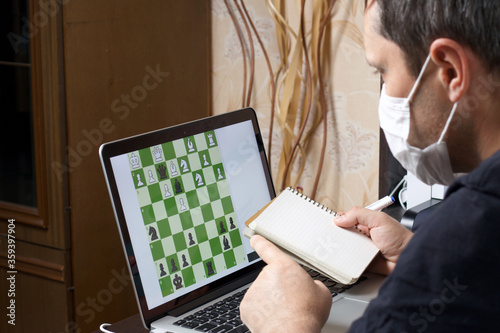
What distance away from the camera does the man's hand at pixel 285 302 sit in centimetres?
87

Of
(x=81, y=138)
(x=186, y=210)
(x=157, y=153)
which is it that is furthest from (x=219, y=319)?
(x=81, y=138)

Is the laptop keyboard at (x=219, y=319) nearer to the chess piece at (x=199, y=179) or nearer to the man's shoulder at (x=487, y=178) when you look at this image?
the chess piece at (x=199, y=179)

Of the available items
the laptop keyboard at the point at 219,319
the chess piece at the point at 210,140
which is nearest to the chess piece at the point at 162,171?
the chess piece at the point at 210,140

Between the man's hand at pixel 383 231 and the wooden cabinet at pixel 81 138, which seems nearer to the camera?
the man's hand at pixel 383 231

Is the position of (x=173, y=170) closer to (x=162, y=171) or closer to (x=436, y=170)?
(x=162, y=171)

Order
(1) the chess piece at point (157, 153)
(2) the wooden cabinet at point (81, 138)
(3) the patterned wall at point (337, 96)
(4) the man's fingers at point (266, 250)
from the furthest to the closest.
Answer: (3) the patterned wall at point (337, 96) < (2) the wooden cabinet at point (81, 138) < (1) the chess piece at point (157, 153) < (4) the man's fingers at point (266, 250)

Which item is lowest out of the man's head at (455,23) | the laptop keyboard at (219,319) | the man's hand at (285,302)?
the laptop keyboard at (219,319)

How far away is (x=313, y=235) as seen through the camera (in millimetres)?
1110

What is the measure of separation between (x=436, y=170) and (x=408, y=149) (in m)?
0.06

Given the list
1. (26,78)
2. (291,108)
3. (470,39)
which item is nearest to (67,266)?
(26,78)

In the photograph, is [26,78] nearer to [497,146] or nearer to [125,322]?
[125,322]

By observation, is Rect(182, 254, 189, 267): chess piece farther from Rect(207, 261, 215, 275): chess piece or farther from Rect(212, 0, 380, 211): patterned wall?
Rect(212, 0, 380, 211): patterned wall

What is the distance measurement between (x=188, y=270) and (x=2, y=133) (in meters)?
0.94

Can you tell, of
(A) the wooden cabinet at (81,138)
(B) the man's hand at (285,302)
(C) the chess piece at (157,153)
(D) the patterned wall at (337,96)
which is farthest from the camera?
(D) the patterned wall at (337,96)
